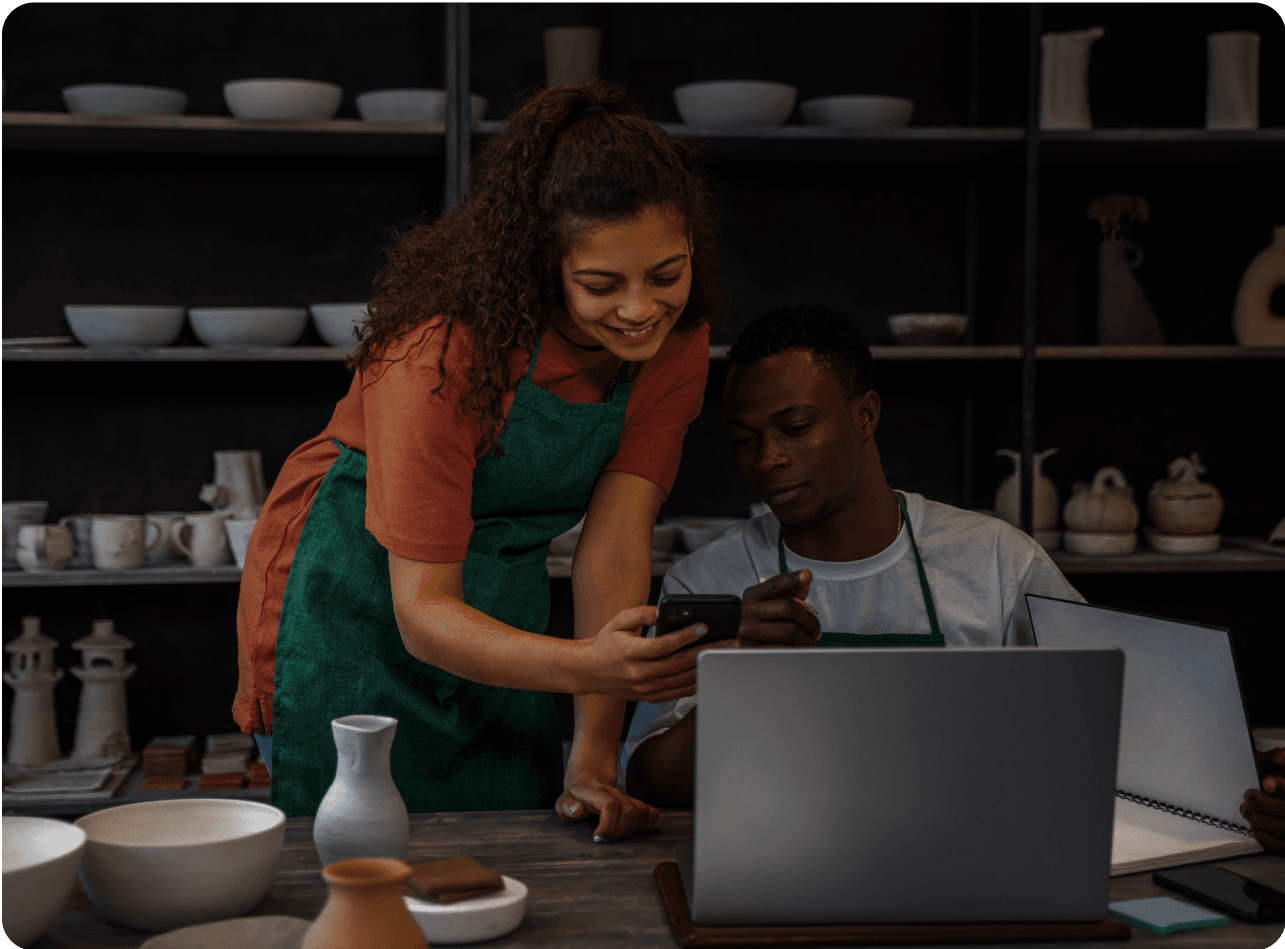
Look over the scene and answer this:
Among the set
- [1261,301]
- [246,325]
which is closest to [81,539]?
[246,325]

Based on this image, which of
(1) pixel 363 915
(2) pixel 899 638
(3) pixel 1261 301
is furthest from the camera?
(3) pixel 1261 301

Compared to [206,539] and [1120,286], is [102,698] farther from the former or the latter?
[1120,286]

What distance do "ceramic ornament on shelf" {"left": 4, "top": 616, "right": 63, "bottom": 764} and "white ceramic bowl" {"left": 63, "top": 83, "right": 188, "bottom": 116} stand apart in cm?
110

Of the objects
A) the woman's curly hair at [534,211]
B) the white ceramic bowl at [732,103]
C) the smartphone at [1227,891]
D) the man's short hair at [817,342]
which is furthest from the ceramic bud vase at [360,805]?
the white ceramic bowl at [732,103]

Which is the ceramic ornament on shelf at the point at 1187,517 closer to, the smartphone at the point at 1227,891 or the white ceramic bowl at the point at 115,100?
the smartphone at the point at 1227,891

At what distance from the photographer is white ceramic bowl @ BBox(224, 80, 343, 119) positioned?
7.63ft

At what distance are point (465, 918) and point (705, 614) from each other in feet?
1.06

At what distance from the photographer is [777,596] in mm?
1166

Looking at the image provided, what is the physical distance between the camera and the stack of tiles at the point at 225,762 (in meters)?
2.42

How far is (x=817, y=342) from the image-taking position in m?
1.65

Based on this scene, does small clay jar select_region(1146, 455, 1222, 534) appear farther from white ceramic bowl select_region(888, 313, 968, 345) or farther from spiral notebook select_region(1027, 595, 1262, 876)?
spiral notebook select_region(1027, 595, 1262, 876)

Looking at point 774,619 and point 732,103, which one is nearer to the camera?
point 774,619

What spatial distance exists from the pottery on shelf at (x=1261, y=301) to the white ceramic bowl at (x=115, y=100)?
96.4 inches

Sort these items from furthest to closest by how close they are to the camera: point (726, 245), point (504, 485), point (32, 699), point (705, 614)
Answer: point (726, 245)
point (32, 699)
point (504, 485)
point (705, 614)
